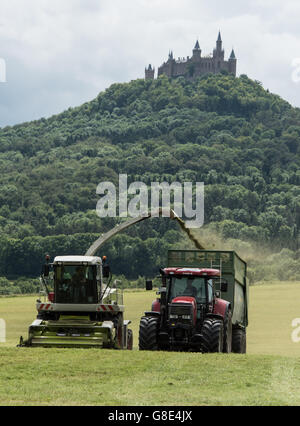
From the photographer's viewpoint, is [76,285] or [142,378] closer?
[142,378]

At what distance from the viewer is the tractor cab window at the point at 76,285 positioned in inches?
1007

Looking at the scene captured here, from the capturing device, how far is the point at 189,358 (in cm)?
2144

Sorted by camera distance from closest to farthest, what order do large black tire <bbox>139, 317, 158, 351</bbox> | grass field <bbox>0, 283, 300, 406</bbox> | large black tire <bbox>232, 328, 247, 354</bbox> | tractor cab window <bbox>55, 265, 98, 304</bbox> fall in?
1. grass field <bbox>0, 283, 300, 406</bbox>
2. large black tire <bbox>139, 317, 158, 351</bbox>
3. tractor cab window <bbox>55, 265, 98, 304</bbox>
4. large black tire <bbox>232, 328, 247, 354</bbox>

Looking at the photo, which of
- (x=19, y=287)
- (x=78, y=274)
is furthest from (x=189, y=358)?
(x=19, y=287)

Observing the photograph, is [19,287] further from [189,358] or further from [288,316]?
[189,358]

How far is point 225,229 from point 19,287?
50.5 metres

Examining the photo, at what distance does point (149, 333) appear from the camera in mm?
23984

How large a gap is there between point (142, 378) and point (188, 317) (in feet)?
16.8

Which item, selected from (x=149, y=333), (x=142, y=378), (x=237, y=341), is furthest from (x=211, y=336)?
(x=142, y=378)

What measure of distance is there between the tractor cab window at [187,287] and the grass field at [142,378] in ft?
8.39

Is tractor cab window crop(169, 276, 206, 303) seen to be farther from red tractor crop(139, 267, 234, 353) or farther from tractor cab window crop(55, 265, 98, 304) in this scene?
tractor cab window crop(55, 265, 98, 304)

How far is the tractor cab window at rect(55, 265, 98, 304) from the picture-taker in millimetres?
25578

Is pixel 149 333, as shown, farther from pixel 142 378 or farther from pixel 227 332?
pixel 142 378

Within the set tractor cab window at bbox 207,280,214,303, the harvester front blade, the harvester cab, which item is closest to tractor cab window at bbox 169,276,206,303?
tractor cab window at bbox 207,280,214,303
